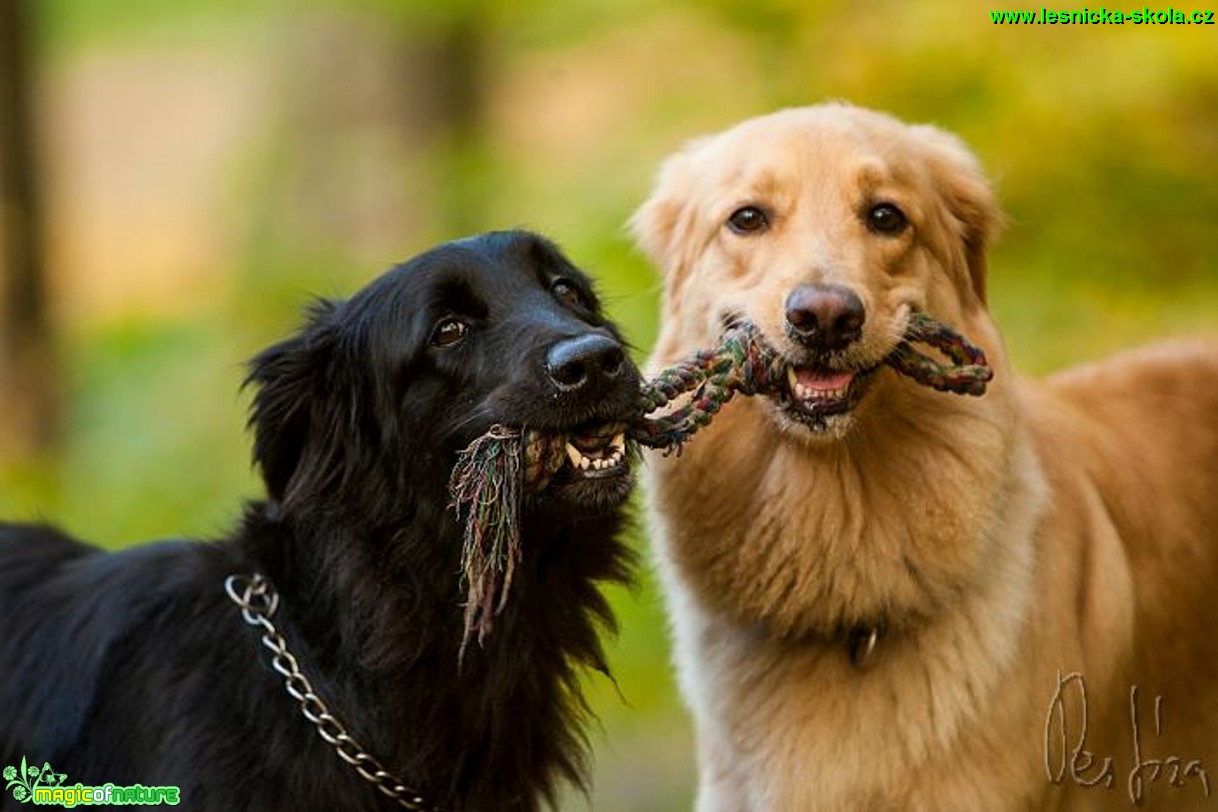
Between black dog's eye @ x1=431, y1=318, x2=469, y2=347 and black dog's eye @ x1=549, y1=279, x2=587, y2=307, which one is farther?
black dog's eye @ x1=549, y1=279, x2=587, y2=307

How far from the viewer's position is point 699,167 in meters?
4.75

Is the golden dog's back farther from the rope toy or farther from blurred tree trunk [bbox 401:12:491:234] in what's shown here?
blurred tree trunk [bbox 401:12:491:234]

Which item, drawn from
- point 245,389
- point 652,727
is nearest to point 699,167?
point 245,389

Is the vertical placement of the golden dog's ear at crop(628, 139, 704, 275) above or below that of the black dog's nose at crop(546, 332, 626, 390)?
above

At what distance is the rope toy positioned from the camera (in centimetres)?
372

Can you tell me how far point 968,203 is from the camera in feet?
15.3

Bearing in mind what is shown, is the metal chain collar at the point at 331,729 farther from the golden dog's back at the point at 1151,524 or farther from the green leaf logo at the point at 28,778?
the golden dog's back at the point at 1151,524

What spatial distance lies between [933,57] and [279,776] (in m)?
5.10

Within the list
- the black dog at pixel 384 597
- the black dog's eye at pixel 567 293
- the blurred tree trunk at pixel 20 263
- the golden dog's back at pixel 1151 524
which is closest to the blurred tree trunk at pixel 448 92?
the blurred tree trunk at pixel 20 263
